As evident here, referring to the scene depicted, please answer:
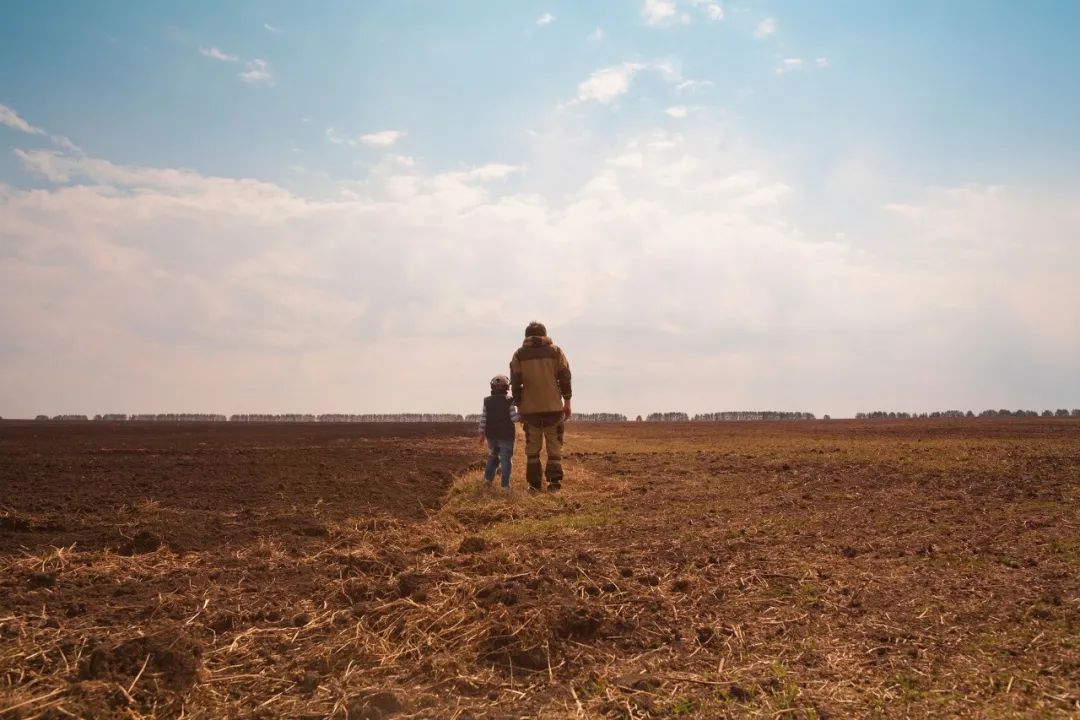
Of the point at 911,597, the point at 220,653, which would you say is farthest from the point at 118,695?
the point at 911,597

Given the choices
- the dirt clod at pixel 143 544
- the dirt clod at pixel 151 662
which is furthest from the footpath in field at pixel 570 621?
the dirt clod at pixel 143 544

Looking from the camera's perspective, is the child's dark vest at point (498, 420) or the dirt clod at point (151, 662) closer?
the dirt clod at point (151, 662)

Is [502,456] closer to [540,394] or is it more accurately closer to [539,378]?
[540,394]

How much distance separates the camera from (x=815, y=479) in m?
12.6

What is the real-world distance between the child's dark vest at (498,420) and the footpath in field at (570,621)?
402 centimetres

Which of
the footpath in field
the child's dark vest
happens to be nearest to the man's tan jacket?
the child's dark vest

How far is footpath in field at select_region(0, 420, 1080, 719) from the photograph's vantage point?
12.3 feet

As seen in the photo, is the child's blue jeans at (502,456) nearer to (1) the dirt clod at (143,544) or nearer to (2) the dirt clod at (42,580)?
(1) the dirt clod at (143,544)

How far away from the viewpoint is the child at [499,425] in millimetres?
12508

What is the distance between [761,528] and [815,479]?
5.12 meters

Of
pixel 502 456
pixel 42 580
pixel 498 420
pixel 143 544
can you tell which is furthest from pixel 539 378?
pixel 42 580

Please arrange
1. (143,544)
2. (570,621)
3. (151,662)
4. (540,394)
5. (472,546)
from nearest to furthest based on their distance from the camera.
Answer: (151,662), (570,621), (472,546), (143,544), (540,394)

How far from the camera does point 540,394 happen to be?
12.4 metres

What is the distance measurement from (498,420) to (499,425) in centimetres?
8
